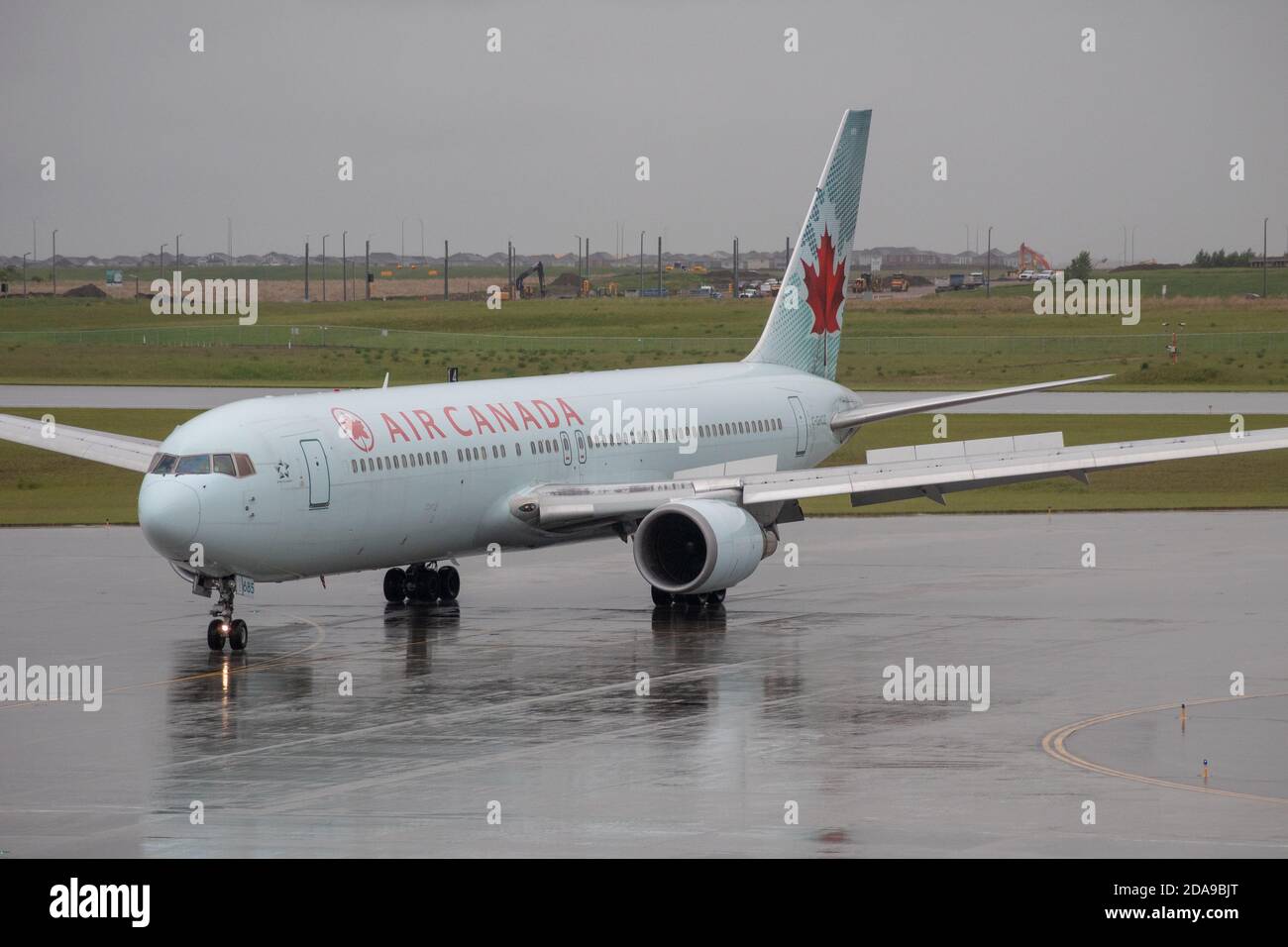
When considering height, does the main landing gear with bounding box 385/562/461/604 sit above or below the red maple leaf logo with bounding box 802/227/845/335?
below

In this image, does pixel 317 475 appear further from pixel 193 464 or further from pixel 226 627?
pixel 226 627

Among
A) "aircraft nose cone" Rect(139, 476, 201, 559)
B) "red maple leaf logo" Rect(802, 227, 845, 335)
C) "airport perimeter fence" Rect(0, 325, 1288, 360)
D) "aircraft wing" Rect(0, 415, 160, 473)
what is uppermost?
"red maple leaf logo" Rect(802, 227, 845, 335)

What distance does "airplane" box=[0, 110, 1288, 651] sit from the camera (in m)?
34.9

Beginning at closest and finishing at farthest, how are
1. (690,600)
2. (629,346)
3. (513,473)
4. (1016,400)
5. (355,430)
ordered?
1. (355,430)
2. (690,600)
3. (513,473)
4. (1016,400)
5. (629,346)

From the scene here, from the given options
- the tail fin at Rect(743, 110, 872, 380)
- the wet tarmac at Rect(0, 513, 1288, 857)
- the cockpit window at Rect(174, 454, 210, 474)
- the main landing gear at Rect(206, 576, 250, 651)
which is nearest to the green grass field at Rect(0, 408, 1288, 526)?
the tail fin at Rect(743, 110, 872, 380)

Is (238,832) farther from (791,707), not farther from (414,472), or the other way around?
(414,472)

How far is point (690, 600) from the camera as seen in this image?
40000mm

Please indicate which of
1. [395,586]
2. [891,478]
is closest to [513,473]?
[395,586]

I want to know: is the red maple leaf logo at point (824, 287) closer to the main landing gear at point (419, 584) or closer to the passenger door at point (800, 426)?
the passenger door at point (800, 426)

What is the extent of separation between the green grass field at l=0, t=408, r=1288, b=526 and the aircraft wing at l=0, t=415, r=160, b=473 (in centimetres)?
1160

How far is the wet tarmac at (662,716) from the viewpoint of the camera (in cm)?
2245

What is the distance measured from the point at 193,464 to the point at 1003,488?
3537 centimetres

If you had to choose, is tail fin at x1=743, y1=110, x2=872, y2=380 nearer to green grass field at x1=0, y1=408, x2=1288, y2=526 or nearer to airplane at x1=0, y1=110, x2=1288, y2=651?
airplane at x1=0, y1=110, x2=1288, y2=651

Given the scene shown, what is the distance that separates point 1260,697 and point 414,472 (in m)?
15.7
